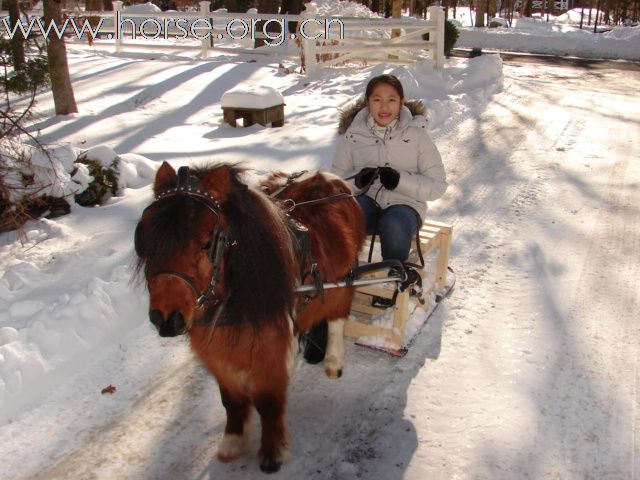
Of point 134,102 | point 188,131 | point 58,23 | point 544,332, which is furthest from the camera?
point 134,102

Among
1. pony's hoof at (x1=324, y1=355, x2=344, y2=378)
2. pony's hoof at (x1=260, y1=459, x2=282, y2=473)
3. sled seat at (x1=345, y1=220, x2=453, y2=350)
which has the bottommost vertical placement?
pony's hoof at (x1=260, y1=459, x2=282, y2=473)

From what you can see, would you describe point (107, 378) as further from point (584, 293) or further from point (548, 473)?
point (584, 293)

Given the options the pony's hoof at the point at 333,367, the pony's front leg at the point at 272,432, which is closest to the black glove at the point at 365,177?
the pony's hoof at the point at 333,367

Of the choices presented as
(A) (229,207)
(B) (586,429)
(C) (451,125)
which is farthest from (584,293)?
(C) (451,125)

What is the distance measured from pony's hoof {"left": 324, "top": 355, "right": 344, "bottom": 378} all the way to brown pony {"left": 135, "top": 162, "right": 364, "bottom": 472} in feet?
1.36

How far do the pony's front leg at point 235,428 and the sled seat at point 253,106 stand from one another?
7.13m

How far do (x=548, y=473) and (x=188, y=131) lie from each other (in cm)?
776

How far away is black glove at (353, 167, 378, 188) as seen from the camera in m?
3.71

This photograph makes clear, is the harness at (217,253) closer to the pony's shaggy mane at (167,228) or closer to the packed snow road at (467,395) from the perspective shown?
the pony's shaggy mane at (167,228)

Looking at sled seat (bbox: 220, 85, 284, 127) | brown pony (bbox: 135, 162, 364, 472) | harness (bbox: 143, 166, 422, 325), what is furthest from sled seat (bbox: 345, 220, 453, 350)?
sled seat (bbox: 220, 85, 284, 127)

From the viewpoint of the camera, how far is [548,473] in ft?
9.35

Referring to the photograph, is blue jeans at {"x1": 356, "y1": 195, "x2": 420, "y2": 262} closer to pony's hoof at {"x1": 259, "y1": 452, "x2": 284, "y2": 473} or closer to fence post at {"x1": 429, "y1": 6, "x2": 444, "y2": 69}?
pony's hoof at {"x1": 259, "y1": 452, "x2": 284, "y2": 473}

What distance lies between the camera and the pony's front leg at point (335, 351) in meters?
3.63

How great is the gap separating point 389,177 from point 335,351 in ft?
3.89
